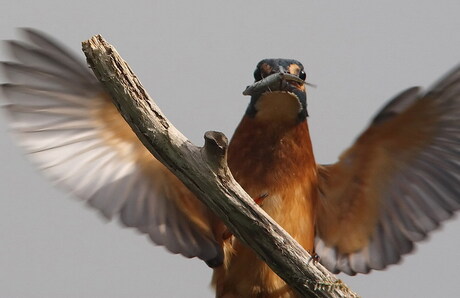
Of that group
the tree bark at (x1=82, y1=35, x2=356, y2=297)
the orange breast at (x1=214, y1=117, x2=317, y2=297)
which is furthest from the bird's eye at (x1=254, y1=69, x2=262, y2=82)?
the tree bark at (x1=82, y1=35, x2=356, y2=297)

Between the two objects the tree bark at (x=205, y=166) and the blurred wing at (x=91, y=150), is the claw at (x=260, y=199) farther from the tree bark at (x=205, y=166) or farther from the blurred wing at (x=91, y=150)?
the tree bark at (x=205, y=166)

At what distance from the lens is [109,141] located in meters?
5.95

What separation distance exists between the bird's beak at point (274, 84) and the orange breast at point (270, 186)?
30 centimetres

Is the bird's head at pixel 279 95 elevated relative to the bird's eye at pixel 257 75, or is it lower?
lower

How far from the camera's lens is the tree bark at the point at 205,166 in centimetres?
416

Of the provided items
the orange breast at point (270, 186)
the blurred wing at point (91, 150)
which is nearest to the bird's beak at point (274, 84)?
the orange breast at point (270, 186)

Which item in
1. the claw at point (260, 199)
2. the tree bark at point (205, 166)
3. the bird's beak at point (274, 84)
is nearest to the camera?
the tree bark at point (205, 166)

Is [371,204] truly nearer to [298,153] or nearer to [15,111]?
[298,153]

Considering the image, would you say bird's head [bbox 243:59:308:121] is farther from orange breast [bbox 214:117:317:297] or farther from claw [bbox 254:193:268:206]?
claw [bbox 254:193:268:206]

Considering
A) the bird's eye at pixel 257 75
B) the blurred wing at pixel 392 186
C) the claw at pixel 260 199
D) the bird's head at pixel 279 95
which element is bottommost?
the blurred wing at pixel 392 186

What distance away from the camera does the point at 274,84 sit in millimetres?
5570

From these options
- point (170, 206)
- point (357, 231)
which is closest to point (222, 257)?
point (170, 206)

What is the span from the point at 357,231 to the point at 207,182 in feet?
7.34

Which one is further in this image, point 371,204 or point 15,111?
point 371,204
